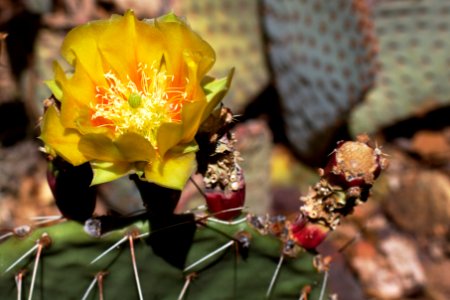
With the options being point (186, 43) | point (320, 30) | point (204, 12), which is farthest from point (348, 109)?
point (186, 43)

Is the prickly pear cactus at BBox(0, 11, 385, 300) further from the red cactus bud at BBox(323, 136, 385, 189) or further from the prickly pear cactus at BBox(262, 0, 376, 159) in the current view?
the prickly pear cactus at BBox(262, 0, 376, 159)

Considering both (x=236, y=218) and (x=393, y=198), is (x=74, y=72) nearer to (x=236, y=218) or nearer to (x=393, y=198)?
(x=236, y=218)

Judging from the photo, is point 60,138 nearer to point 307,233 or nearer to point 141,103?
point 141,103

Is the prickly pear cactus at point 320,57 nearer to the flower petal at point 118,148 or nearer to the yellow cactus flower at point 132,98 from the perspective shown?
the yellow cactus flower at point 132,98

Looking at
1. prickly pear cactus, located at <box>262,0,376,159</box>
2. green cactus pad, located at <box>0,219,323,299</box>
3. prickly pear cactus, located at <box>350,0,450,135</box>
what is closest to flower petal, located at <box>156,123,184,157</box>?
green cactus pad, located at <box>0,219,323,299</box>

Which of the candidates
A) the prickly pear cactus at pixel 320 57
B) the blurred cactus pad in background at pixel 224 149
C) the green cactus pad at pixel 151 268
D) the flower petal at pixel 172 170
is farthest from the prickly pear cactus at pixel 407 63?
the flower petal at pixel 172 170

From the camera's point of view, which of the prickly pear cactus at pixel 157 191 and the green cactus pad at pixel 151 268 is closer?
the prickly pear cactus at pixel 157 191

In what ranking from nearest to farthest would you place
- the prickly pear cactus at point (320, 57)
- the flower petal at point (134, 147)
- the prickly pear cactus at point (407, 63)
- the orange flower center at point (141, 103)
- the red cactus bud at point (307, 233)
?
the flower petal at point (134, 147), the orange flower center at point (141, 103), the red cactus bud at point (307, 233), the prickly pear cactus at point (320, 57), the prickly pear cactus at point (407, 63)
